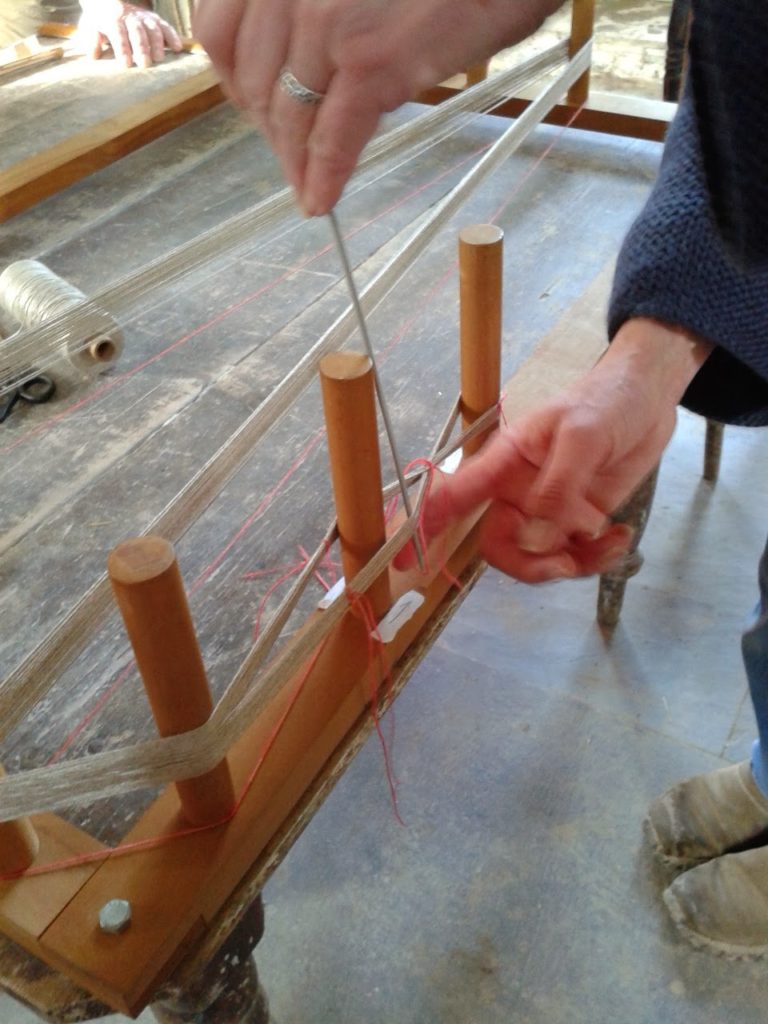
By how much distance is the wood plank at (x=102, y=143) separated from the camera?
5.23 feet

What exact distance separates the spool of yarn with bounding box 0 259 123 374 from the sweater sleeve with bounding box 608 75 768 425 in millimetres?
613

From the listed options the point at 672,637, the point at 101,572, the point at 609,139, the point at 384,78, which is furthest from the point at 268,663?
the point at 609,139

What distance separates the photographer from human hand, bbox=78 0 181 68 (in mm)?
2044

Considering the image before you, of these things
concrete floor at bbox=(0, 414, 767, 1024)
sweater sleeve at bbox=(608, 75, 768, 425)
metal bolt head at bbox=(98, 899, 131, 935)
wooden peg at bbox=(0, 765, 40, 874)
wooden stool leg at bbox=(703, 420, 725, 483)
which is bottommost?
concrete floor at bbox=(0, 414, 767, 1024)

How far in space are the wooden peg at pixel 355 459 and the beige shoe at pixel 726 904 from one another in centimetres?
64

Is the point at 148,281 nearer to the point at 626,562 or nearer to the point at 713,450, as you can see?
the point at 626,562

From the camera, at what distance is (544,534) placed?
0.58 meters

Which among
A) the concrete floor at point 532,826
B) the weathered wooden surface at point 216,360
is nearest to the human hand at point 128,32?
the weathered wooden surface at point 216,360

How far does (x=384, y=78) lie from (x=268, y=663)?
55 centimetres

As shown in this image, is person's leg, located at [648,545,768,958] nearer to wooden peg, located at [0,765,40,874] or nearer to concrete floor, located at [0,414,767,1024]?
concrete floor, located at [0,414,767,1024]

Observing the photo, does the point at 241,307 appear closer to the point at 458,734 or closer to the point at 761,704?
the point at 458,734

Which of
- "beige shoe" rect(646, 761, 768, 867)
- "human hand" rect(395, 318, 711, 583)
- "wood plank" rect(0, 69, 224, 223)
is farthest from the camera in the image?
"wood plank" rect(0, 69, 224, 223)

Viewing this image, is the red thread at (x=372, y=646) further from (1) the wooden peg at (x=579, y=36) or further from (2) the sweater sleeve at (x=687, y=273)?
(1) the wooden peg at (x=579, y=36)

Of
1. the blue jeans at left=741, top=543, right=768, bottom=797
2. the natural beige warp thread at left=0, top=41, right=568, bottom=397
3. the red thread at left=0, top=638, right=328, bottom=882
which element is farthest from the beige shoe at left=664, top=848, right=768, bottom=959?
the natural beige warp thread at left=0, top=41, right=568, bottom=397
